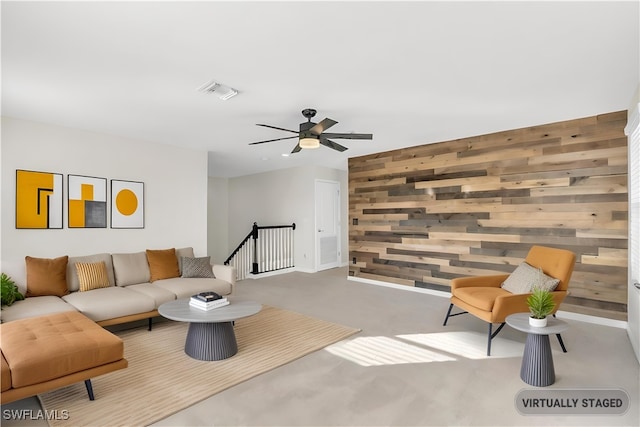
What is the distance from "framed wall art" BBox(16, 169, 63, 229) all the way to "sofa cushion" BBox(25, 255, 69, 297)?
2.01 ft

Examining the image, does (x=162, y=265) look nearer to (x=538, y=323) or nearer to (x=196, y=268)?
(x=196, y=268)

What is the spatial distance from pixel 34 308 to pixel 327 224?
5617mm

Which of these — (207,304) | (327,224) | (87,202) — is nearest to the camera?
(207,304)

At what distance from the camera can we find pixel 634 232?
3.30 meters

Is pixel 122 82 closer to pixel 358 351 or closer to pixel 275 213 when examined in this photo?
pixel 358 351

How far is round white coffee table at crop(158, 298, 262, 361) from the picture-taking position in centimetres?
295

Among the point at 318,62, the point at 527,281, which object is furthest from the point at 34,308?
the point at 527,281

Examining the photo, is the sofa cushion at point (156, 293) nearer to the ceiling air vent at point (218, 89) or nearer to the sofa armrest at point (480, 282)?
the ceiling air vent at point (218, 89)

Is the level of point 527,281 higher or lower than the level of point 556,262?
lower

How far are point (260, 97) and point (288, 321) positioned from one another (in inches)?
101

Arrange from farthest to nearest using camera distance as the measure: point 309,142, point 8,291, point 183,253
Answer: point 183,253 < point 309,142 < point 8,291

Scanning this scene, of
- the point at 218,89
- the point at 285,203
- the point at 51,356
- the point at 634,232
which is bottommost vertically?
the point at 51,356

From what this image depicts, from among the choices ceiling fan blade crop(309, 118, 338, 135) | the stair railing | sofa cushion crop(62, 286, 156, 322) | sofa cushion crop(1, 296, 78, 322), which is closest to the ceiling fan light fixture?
ceiling fan blade crop(309, 118, 338, 135)

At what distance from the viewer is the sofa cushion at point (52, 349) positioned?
2057 mm
